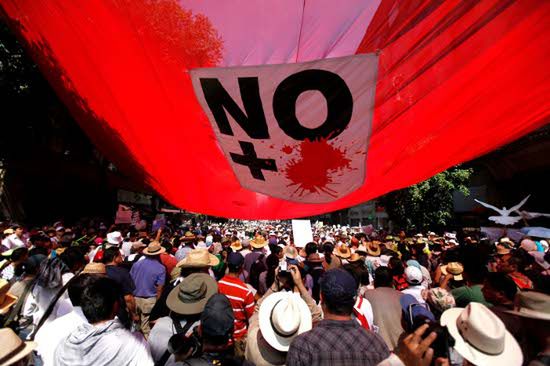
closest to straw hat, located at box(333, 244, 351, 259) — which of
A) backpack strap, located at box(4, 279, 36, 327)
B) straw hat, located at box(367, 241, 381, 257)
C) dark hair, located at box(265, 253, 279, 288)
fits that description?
straw hat, located at box(367, 241, 381, 257)

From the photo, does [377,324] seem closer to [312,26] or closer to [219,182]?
[219,182]

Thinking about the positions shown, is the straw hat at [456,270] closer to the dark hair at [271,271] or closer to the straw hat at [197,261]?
the dark hair at [271,271]

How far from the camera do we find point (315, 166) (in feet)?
10.2

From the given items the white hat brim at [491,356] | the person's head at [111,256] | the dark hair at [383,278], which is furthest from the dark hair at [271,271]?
the white hat brim at [491,356]

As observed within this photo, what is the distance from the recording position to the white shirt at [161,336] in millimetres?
3042

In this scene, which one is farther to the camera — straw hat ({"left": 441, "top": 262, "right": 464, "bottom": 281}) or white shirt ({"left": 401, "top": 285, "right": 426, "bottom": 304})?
straw hat ({"left": 441, "top": 262, "right": 464, "bottom": 281})

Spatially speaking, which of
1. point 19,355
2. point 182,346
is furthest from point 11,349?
point 182,346

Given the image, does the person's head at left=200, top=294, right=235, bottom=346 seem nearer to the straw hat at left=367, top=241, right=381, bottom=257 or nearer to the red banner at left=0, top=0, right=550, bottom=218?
the red banner at left=0, top=0, right=550, bottom=218

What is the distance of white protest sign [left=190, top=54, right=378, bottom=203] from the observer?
2.64 metres

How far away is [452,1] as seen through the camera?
238 centimetres

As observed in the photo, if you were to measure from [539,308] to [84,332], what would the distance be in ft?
10.5

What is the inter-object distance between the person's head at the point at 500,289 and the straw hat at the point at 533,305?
73 centimetres

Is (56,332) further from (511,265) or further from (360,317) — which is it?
(511,265)

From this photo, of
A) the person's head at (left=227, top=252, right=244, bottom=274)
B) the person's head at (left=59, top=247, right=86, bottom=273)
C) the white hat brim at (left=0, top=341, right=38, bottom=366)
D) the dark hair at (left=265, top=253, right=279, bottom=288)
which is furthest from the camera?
the dark hair at (left=265, top=253, right=279, bottom=288)
